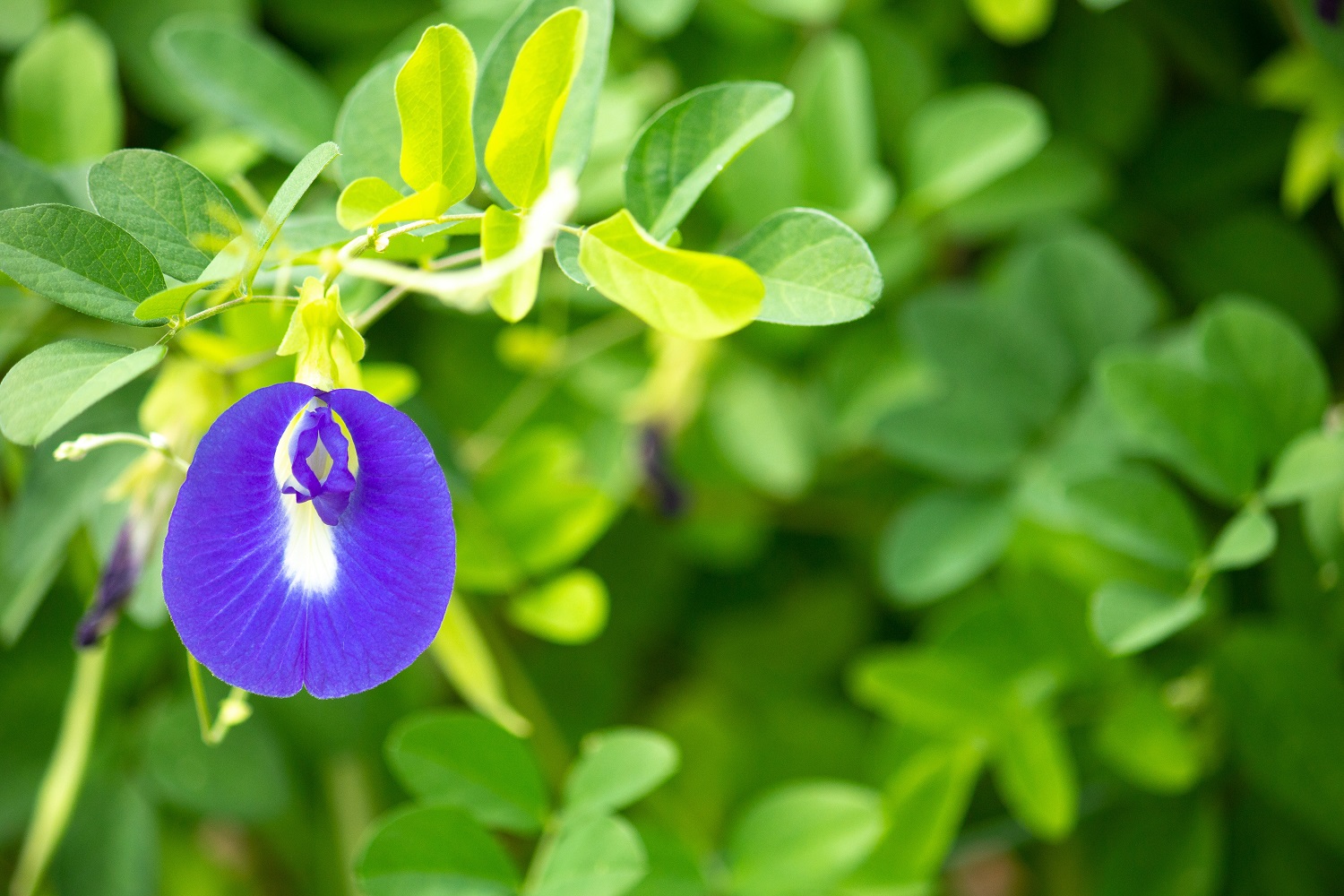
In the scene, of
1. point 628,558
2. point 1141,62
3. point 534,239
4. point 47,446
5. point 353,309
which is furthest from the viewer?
point 628,558

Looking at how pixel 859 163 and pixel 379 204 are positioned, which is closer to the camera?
pixel 379 204

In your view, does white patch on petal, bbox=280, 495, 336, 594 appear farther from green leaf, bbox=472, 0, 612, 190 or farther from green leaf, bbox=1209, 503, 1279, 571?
green leaf, bbox=1209, 503, 1279, 571

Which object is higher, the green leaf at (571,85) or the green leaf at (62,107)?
the green leaf at (571,85)

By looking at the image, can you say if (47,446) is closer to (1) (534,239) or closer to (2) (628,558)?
(1) (534,239)

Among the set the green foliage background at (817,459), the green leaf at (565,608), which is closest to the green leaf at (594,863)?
the green foliage background at (817,459)

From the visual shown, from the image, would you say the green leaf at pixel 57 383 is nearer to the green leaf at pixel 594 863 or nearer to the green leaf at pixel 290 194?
the green leaf at pixel 290 194

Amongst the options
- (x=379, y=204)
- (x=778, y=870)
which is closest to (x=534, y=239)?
Answer: (x=379, y=204)

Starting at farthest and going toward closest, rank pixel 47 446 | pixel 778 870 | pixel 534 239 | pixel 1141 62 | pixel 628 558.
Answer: pixel 628 558 → pixel 1141 62 → pixel 778 870 → pixel 47 446 → pixel 534 239
